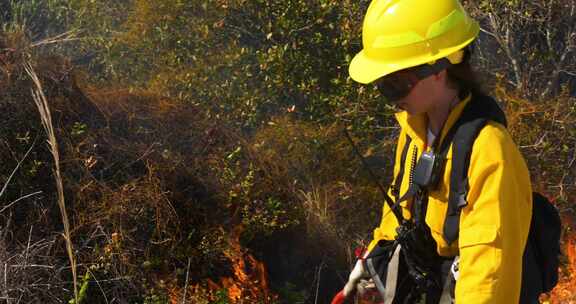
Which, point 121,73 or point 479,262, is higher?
point 479,262

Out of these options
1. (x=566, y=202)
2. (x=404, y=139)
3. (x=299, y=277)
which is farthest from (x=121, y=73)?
(x=404, y=139)

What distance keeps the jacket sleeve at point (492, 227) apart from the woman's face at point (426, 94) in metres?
0.22

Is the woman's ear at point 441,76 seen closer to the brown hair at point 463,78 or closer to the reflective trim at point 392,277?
the brown hair at point 463,78

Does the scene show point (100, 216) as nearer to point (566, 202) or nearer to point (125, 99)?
point (125, 99)

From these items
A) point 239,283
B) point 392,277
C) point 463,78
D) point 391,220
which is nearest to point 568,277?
point 239,283

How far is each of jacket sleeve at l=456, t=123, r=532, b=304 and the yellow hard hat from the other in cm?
30

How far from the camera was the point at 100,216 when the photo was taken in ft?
13.5

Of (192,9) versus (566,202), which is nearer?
(566,202)

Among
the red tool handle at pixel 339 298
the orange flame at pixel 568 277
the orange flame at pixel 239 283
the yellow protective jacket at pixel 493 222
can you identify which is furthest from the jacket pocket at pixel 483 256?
the orange flame at pixel 568 277

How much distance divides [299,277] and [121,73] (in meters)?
2.97

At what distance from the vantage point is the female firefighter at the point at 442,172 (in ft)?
5.59

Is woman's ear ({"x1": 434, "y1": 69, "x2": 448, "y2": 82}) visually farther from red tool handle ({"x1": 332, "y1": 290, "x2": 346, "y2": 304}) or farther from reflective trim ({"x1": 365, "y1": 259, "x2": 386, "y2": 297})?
red tool handle ({"x1": 332, "y1": 290, "x2": 346, "y2": 304})

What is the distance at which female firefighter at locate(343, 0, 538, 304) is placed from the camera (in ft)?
5.59

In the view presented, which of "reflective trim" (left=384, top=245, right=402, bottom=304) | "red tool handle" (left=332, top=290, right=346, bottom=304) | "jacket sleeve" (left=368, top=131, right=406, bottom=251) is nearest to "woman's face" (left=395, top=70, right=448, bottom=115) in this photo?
"jacket sleeve" (left=368, top=131, right=406, bottom=251)
